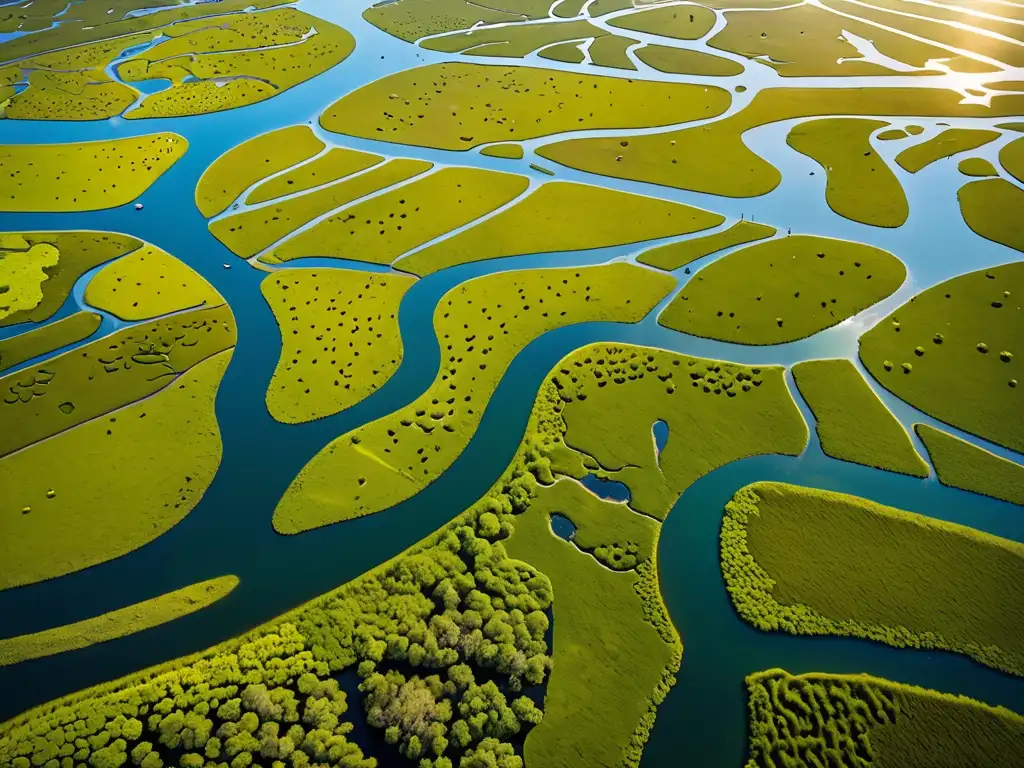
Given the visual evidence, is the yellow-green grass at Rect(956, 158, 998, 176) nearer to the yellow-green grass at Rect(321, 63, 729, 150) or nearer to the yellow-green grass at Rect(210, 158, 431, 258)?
the yellow-green grass at Rect(321, 63, 729, 150)

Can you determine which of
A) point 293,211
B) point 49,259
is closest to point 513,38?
point 293,211

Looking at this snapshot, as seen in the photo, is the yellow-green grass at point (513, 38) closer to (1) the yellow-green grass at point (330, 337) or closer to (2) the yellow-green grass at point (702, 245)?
(2) the yellow-green grass at point (702, 245)

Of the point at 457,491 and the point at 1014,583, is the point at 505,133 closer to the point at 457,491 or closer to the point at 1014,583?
the point at 457,491

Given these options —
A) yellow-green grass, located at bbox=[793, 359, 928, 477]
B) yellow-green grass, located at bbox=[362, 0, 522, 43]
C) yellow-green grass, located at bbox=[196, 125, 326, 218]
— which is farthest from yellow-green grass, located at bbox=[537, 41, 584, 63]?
yellow-green grass, located at bbox=[793, 359, 928, 477]

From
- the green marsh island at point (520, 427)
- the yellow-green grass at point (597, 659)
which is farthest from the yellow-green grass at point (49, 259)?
the yellow-green grass at point (597, 659)

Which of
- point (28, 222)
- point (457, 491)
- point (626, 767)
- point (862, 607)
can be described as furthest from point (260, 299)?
point (862, 607)

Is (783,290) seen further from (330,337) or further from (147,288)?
(147,288)
